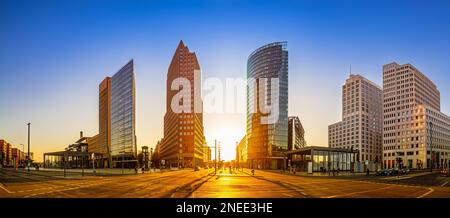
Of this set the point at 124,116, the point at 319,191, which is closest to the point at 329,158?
the point at 319,191

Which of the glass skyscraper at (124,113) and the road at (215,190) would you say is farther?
the glass skyscraper at (124,113)

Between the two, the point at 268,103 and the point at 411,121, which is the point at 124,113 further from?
the point at 411,121

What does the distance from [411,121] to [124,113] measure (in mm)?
142584

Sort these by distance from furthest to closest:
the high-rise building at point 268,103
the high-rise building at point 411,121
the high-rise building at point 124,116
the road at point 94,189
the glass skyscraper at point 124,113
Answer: the glass skyscraper at point 124,113 < the high-rise building at point 124,116 < the high-rise building at point 268,103 < the high-rise building at point 411,121 < the road at point 94,189

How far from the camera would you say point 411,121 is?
6270 inches

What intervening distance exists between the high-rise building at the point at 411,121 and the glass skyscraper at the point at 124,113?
125 meters

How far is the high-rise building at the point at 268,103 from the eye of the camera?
538 feet

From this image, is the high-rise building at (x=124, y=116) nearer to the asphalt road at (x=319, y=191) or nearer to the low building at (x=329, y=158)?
the low building at (x=329, y=158)

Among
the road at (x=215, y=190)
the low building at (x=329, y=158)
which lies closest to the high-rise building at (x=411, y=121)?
the low building at (x=329, y=158)

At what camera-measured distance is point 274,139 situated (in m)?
164

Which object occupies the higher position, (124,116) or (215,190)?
(124,116)

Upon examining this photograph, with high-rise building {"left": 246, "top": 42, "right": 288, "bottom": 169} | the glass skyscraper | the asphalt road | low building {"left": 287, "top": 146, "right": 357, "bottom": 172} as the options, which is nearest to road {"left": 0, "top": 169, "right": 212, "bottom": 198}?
the asphalt road
